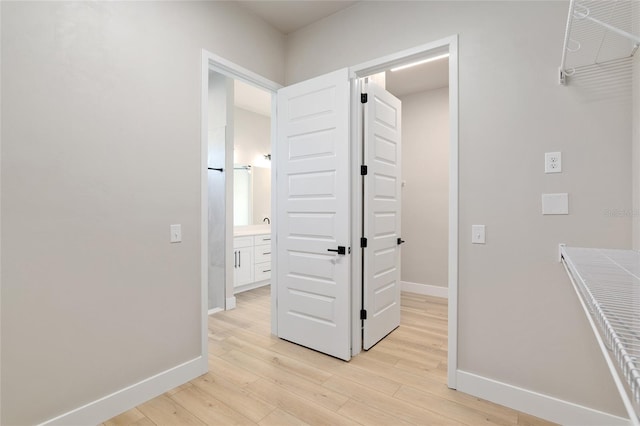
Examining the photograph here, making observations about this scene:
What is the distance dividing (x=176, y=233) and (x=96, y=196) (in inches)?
21.0

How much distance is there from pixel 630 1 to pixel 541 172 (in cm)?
89

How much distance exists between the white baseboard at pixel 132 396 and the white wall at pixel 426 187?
3.34 m

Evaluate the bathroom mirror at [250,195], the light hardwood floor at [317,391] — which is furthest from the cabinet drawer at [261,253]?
the light hardwood floor at [317,391]

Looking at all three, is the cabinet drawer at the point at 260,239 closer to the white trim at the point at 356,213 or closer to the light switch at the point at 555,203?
the white trim at the point at 356,213

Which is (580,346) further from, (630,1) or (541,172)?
(630,1)

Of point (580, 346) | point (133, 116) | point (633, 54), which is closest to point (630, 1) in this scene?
point (633, 54)

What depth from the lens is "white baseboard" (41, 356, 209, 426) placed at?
5.77 feet

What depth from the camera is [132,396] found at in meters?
1.98

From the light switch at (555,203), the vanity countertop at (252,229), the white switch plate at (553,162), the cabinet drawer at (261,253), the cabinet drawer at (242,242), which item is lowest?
the cabinet drawer at (261,253)

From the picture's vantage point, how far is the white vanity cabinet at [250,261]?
4.46 m

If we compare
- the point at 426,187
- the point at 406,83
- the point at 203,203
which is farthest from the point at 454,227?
the point at 406,83

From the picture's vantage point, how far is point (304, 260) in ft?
9.18

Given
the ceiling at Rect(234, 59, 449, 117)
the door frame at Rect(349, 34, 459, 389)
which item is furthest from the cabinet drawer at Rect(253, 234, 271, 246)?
the door frame at Rect(349, 34, 459, 389)

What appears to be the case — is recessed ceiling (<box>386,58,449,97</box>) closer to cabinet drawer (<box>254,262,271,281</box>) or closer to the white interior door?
the white interior door
